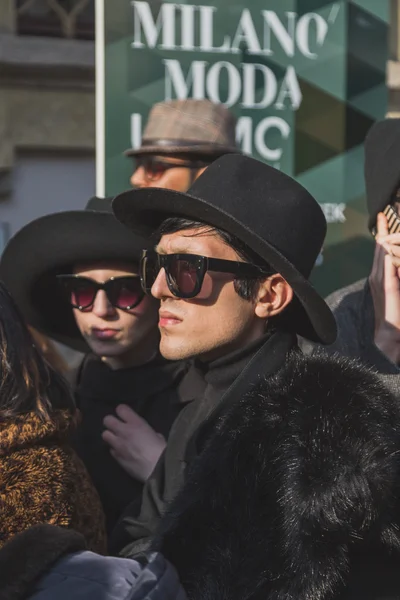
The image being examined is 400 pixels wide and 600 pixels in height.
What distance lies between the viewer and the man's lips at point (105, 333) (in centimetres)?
300

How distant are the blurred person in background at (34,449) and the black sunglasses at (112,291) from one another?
77 cm

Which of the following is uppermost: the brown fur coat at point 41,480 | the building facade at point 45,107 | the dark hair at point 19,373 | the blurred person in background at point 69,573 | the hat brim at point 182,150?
the blurred person in background at point 69,573

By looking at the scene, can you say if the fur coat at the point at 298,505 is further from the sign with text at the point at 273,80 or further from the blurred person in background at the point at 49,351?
the sign with text at the point at 273,80

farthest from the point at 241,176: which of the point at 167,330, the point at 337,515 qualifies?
the point at 337,515

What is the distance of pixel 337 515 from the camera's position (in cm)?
172

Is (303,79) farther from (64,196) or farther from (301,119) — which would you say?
(64,196)

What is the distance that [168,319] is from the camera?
243cm

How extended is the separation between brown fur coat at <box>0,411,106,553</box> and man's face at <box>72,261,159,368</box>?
84 centimetres

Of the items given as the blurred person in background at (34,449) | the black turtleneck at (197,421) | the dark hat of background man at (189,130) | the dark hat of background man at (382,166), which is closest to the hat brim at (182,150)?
the dark hat of background man at (189,130)

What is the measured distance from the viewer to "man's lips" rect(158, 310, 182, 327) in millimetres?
2418

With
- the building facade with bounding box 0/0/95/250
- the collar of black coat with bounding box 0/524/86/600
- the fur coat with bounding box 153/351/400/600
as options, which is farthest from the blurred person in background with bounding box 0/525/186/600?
the building facade with bounding box 0/0/95/250

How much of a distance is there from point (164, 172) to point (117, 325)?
1144 mm

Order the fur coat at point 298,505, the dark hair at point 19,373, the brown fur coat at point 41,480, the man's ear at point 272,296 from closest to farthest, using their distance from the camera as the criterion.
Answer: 1. the fur coat at point 298,505
2. the brown fur coat at point 41,480
3. the dark hair at point 19,373
4. the man's ear at point 272,296

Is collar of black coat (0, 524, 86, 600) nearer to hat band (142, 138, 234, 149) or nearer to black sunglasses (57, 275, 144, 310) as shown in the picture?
black sunglasses (57, 275, 144, 310)
